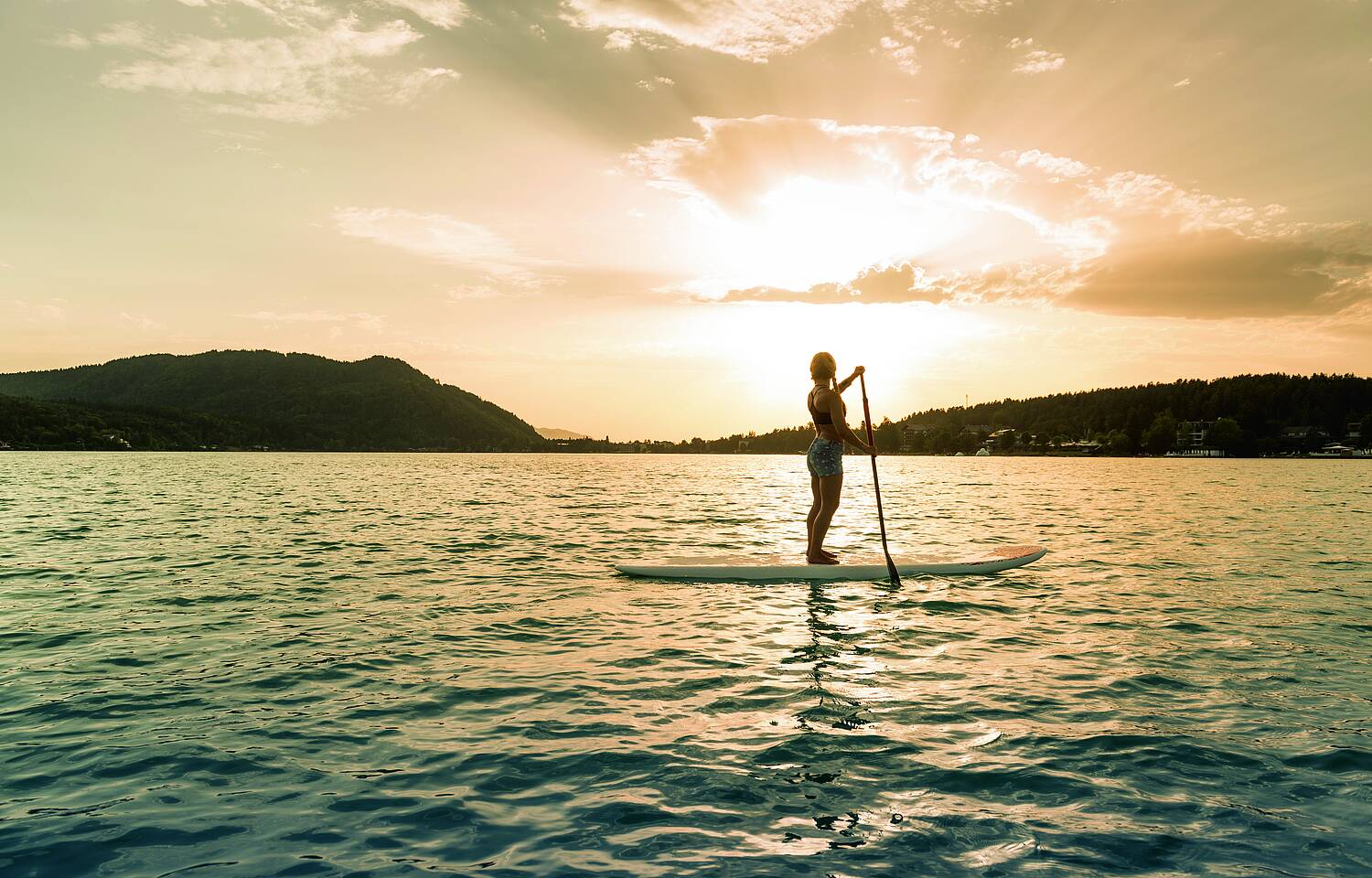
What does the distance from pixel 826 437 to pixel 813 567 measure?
8.30 ft

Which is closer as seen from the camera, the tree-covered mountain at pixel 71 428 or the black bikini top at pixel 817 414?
the black bikini top at pixel 817 414

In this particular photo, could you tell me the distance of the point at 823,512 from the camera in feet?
49.9

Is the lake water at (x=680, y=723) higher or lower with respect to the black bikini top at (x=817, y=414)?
lower

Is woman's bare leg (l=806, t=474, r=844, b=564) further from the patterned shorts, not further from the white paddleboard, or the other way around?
the white paddleboard

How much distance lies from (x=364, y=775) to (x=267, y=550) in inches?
671

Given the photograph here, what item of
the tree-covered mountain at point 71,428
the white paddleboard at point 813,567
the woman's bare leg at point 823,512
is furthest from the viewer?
the tree-covered mountain at point 71,428

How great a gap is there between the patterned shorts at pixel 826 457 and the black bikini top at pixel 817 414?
1.12ft

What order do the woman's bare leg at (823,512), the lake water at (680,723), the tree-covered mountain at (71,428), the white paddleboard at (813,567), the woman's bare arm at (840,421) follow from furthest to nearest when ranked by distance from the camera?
the tree-covered mountain at (71,428), the white paddleboard at (813,567), the woman's bare leg at (823,512), the woman's bare arm at (840,421), the lake water at (680,723)

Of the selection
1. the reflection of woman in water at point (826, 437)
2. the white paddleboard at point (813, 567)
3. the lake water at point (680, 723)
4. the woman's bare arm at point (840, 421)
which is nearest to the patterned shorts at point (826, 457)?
the reflection of woman in water at point (826, 437)

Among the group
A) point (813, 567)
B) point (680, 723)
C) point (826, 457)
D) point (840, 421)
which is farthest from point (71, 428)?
point (680, 723)

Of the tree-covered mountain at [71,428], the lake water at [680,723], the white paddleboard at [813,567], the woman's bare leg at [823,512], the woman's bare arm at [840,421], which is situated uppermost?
the tree-covered mountain at [71,428]

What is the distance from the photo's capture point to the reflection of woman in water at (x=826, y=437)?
1466 cm

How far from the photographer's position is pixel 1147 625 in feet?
37.4

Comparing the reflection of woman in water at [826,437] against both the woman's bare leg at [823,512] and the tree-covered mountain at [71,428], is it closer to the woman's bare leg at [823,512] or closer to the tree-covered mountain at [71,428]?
the woman's bare leg at [823,512]
